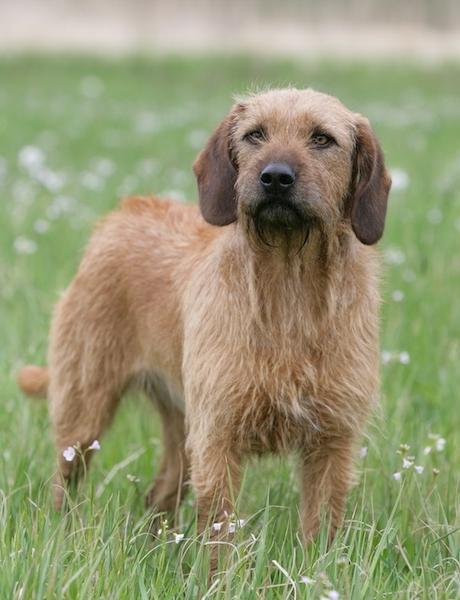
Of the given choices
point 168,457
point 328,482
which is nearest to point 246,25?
point 168,457

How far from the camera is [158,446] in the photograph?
204 inches

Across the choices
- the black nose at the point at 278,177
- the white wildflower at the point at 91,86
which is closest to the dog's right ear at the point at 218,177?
the black nose at the point at 278,177

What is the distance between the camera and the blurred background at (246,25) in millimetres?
28359

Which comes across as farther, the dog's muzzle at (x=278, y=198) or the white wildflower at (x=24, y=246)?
the white wildflower at (x=24, y=246)

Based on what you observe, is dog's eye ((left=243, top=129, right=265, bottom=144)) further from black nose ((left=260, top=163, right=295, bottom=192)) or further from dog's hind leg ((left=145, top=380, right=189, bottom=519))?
dog's hind leg ((left=145, top=380, right=189, bottom=519))

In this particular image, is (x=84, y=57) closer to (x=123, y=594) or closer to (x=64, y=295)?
(x=64, y=295)

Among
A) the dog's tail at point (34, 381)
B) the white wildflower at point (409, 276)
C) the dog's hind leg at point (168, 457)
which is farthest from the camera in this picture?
the white wildflower at point (409, 276)

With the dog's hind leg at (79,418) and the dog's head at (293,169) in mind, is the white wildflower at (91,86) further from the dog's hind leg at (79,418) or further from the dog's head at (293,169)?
the dog's head at (293,169)

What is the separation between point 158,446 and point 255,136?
1.80 metres

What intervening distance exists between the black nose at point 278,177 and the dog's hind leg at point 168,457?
142cm

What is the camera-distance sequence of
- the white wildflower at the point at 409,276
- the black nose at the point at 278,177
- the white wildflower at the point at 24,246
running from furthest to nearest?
1. the white wildflower at the point at 24,246
2. the white wildflower at the point at 409,276
3. the black nose at the point at 278,177

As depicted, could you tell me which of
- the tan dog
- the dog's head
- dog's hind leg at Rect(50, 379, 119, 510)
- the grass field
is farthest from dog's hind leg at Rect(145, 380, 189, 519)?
the dog's head

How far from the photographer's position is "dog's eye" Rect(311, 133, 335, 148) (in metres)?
3.85

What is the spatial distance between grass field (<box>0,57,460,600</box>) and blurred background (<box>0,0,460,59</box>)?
15.1 m
